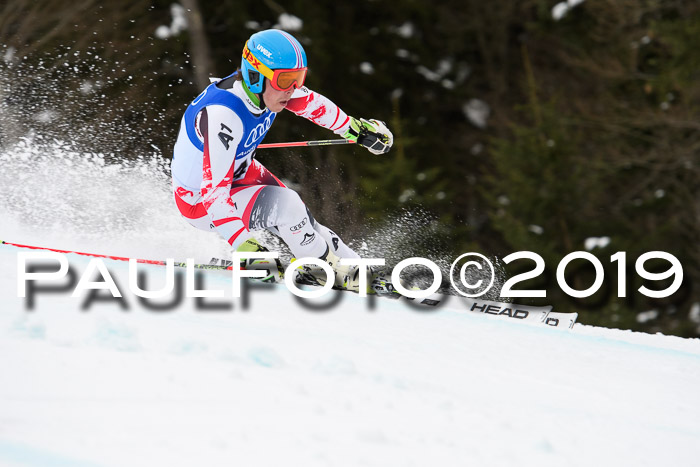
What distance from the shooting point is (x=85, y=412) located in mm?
2168

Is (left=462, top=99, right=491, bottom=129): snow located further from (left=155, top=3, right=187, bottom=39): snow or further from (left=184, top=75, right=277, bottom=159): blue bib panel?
(left=184, top=75, right=277, bottom=159): blue bib panel

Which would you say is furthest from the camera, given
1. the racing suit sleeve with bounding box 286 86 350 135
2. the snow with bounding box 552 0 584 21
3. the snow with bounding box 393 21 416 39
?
Result: the snow with bounding box 393 21 416 39

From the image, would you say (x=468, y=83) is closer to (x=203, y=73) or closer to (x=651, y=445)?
(x=203, y=73)

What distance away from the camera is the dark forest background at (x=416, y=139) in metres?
10.4

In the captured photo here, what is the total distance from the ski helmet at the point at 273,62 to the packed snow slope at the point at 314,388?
1111 millimetres

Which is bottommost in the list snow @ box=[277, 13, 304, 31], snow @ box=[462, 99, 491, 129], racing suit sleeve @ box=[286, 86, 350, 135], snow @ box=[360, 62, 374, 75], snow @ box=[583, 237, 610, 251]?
snow @ box=[583, 237, 610, 251]

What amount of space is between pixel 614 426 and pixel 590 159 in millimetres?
9673

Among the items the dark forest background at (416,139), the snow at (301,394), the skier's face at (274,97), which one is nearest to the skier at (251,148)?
the skier's face at (274,97)

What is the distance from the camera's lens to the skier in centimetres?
390

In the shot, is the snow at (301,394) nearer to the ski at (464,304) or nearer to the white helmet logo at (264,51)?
the ski at (464,304)

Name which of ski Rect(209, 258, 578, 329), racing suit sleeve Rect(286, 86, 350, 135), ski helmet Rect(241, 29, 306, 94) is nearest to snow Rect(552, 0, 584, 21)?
ski Rect(209, 258, 578, 329)

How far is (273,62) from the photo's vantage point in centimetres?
389

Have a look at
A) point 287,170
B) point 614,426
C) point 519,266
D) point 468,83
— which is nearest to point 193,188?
point 614,426

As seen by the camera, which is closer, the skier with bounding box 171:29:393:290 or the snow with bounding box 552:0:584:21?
the skier with bounding box 171:29:393:290
